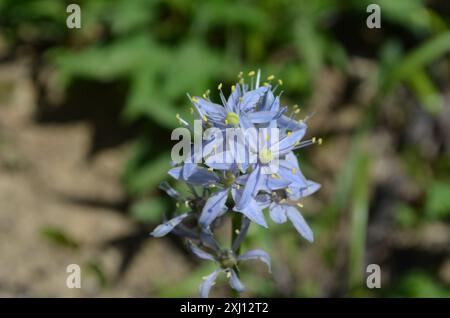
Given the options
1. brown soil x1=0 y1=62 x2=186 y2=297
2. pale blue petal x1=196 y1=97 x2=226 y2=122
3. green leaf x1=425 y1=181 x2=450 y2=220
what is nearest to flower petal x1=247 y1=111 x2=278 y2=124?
pale blue petal x1=196 y1=97 x2=226 y2=122

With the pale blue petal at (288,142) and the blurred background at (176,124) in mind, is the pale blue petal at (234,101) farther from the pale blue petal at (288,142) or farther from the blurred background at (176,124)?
the blurred background at (176,124)

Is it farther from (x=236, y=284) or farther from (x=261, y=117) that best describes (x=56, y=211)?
(x=261, y=117)

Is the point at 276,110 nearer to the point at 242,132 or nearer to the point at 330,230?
the point at 242,132

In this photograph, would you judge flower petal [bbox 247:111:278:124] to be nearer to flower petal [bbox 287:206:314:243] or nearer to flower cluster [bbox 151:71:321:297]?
flower cluster [bbox 151:71:321:297]

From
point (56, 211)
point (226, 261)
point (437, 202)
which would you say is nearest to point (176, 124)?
point (56, 211)
